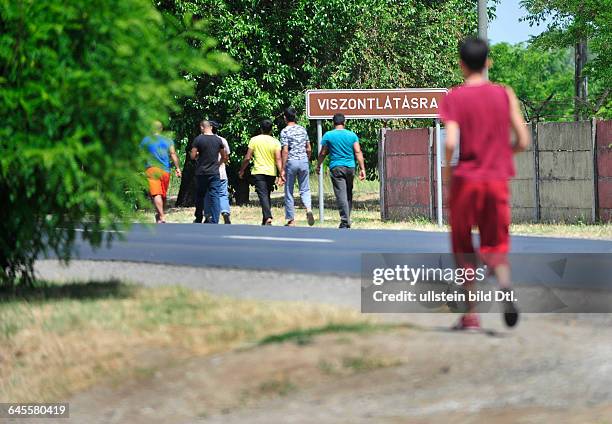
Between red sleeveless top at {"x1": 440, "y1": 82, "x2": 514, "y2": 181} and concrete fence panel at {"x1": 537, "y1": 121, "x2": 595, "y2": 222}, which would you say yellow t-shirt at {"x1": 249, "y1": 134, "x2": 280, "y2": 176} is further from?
red sleeveless top at {"x1": 440, "y1": 82, "x2": 514, "y2": 181}

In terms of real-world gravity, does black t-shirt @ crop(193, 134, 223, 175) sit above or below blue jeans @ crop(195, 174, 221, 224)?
above

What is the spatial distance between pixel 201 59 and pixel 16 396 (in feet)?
10.4

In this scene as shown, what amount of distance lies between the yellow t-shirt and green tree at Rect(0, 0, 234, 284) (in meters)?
9.79

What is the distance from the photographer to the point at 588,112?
3175cm

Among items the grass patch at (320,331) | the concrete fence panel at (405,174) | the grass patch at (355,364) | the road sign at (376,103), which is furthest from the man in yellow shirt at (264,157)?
the grass patch at (355,364)

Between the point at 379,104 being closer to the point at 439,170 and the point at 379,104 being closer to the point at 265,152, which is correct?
the point at 439,170

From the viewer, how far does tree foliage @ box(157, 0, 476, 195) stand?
30188mm

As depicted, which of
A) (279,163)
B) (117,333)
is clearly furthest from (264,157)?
(117,333)

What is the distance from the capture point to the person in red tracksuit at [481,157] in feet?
24.2

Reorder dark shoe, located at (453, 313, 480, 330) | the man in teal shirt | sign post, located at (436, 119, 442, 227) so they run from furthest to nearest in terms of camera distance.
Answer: sign post, located at (436, 119, 442, 227) → the man in teal shirt → dark shoe, located at (453, 313, 480, 330)

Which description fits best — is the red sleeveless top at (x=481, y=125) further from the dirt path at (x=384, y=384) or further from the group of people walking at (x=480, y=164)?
the dirt path at (x=384, y=384)

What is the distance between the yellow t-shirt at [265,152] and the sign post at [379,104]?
2.28m

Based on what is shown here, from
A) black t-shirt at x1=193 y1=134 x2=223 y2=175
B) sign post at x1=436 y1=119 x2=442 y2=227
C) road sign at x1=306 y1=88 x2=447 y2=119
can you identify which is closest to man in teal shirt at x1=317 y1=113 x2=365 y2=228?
black t-shirt at x1=193 y1=134 x2=223 y2=175

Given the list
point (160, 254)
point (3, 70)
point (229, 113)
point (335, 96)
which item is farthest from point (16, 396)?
point (229, 113)
